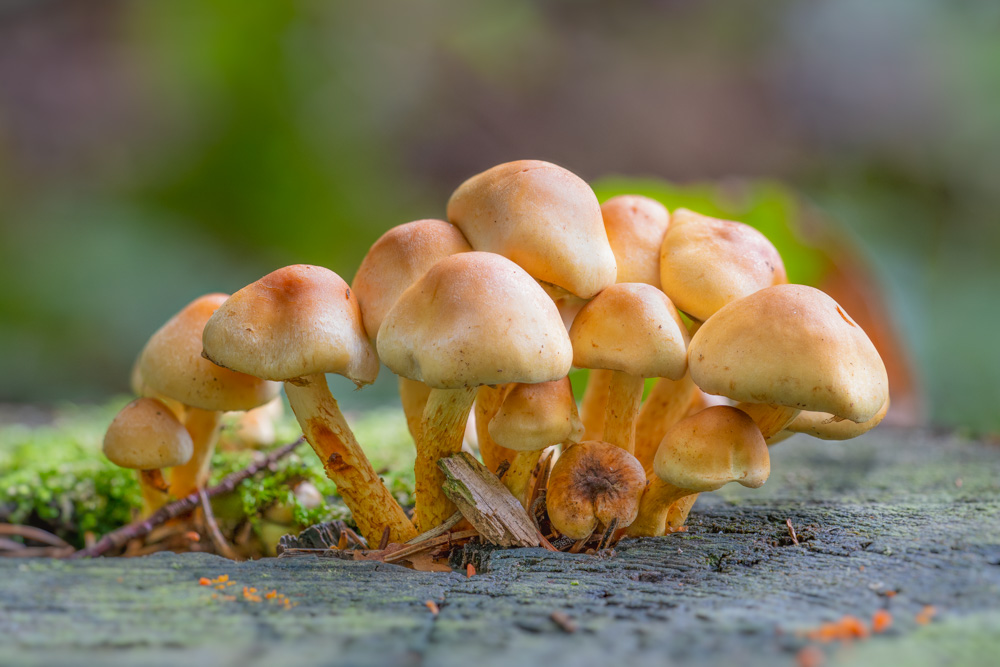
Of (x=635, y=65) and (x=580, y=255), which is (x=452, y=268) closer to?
(x=580, y=255)

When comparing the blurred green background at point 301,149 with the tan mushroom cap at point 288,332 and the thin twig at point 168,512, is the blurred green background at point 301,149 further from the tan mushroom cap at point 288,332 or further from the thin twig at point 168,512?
the tan mushroom cap at point 288,332

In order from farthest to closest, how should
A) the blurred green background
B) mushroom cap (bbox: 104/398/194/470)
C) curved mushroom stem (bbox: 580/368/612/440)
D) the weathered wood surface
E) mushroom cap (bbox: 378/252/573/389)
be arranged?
the blurred green background, curved mushroom stem (bbox: 580/368/612/440), mushroom cap (bbox: 104/398/194/470), mushroom cap (bbox: 378/252/573/389), the weathered wood surface

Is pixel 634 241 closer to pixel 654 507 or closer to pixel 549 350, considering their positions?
pixel 549 350

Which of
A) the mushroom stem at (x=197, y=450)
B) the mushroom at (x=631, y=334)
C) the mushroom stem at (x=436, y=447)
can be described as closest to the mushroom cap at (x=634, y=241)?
the mushroom at (x=631, y=334)

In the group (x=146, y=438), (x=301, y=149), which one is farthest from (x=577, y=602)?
(x=301, y=149)

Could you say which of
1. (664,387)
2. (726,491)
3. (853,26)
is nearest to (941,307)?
(853,26)

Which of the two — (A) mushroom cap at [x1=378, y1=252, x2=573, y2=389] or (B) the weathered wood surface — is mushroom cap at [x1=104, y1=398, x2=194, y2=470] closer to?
(B) the weathered wood surface

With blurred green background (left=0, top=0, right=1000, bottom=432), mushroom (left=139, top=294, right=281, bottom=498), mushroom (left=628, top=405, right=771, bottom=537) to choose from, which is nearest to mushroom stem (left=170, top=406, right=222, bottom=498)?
mushroom (left=139, top=294, right=281, bottom=498)
